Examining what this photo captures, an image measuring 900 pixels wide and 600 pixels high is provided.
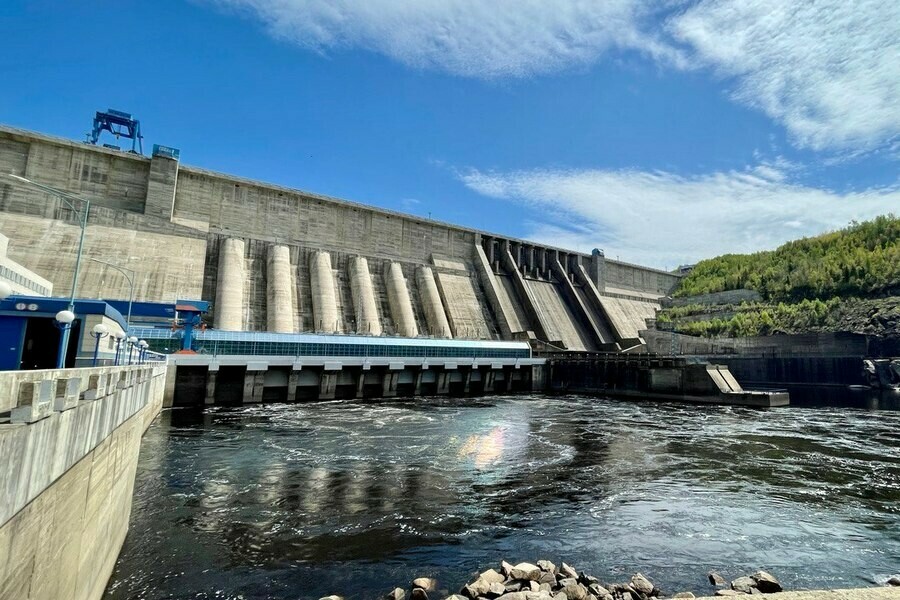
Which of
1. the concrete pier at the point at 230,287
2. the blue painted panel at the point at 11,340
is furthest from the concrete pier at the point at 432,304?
the blue painted panel at the point at 11,340

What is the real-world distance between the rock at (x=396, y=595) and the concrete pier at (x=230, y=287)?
3362cm

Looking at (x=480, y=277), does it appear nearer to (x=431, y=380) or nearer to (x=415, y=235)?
(x=415, y=235)

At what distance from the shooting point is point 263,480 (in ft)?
41.9

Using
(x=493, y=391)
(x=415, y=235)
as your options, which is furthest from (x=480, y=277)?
(x=493, y=391)

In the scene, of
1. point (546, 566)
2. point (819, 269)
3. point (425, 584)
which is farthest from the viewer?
point (819, 269)

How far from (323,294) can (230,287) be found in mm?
8020

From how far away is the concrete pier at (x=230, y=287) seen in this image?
3685 cm

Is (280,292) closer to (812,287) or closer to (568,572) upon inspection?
(568,572)

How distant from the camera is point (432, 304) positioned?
164 feet

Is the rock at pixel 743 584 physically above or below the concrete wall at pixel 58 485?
below

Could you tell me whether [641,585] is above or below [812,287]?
below

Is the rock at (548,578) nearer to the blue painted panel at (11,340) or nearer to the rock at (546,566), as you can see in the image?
the rock at (546,566)

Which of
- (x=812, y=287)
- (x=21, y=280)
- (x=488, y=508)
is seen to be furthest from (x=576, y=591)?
(x=812, y=287)

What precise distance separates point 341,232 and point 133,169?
18.9 metres
